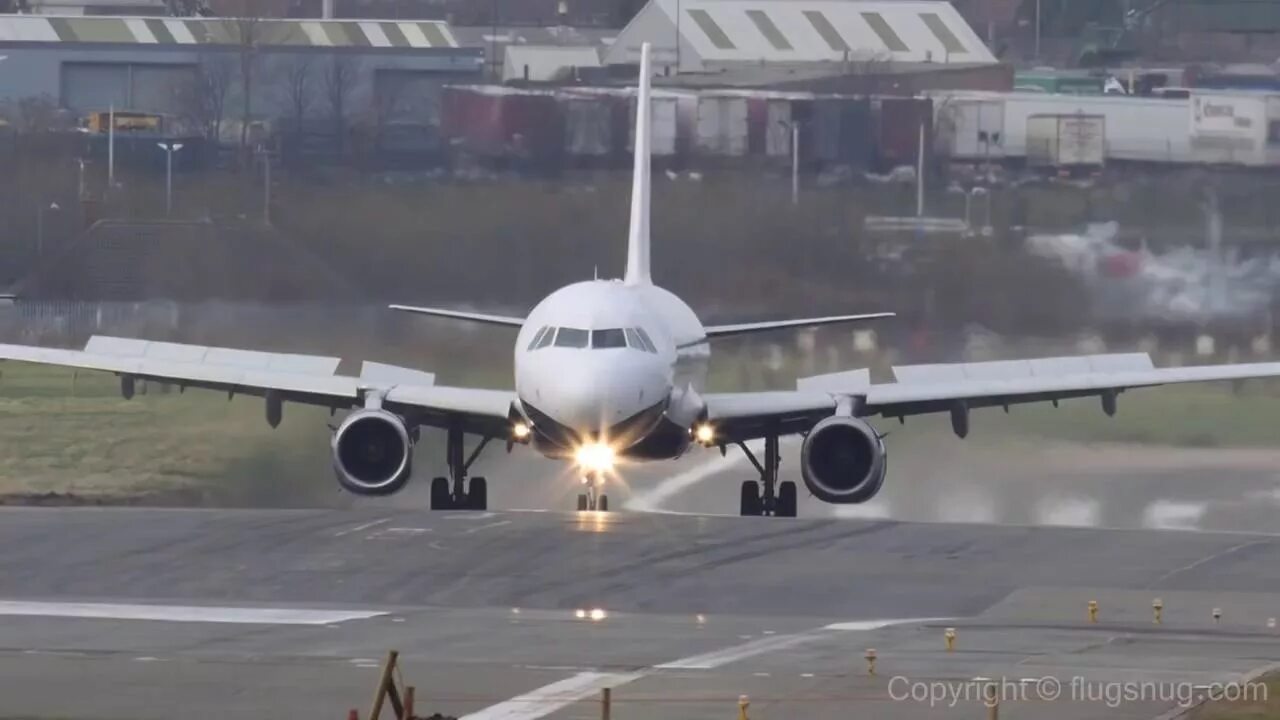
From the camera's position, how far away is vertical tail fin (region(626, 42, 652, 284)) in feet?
139

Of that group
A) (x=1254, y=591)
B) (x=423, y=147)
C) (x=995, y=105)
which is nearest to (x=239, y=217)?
(x=423, y=147)

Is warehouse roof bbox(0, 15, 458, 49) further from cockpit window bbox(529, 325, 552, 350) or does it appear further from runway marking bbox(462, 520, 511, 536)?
runway marking bbox(462, 520, 511, 536)

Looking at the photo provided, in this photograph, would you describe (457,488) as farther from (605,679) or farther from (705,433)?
(605,679)

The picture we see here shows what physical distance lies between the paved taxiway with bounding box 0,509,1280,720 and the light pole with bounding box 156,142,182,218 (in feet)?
43.1

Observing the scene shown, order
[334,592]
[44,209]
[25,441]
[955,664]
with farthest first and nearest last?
[44,209] → [25,441] → [334,592] → [955,664]

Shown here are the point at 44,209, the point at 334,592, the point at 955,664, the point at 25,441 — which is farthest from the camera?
the point at 44,209

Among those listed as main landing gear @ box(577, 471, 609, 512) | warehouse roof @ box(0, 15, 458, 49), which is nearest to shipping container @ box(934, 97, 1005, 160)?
warehouse roof @ box(0, 15, 458, 49)

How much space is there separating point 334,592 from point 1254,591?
379 inches

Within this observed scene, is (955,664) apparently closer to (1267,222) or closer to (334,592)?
(334,592)

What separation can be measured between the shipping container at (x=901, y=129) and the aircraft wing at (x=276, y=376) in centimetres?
1020

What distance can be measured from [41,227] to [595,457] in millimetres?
15614

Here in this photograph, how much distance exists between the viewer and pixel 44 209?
4984cm

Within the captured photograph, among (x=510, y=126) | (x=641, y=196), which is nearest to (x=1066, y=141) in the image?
(x=641, y=196)

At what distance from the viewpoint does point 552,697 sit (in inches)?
888
